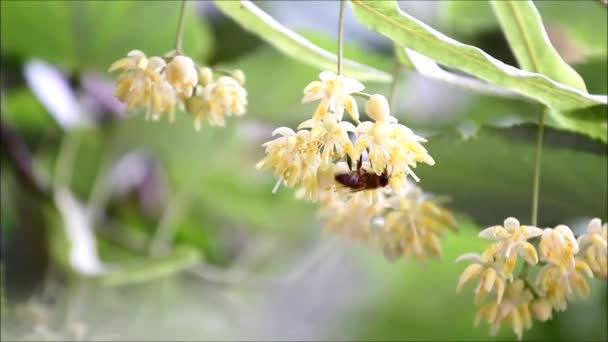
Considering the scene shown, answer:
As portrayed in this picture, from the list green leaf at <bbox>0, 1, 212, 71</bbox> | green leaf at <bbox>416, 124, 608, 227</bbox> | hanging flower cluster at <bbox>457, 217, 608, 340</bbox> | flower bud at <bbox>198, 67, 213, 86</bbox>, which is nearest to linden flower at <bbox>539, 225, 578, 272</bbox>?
hanging flower cluster at <bbox>457, 217, 608, 340</bbox>

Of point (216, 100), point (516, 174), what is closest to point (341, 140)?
point (216, 100)

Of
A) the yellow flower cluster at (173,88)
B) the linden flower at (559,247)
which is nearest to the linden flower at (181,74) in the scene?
the yellow flower cluster at (173,88)

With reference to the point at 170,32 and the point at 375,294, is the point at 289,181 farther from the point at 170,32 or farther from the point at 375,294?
the point at 375,294

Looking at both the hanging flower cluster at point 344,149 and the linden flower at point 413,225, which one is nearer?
the hanging flower cluster at point 344,149

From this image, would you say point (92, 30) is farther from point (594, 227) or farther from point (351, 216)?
point (594, 227)

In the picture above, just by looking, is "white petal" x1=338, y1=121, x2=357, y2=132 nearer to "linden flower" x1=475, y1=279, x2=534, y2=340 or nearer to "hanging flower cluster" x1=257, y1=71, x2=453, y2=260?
"hanging flower cluster" x1=257, y1=71, x2=453, y2=260

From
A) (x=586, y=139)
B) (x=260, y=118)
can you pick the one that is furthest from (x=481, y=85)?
(x=260, y=118)

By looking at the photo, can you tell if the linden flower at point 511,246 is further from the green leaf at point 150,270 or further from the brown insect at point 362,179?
the green leaf at point 150,270
